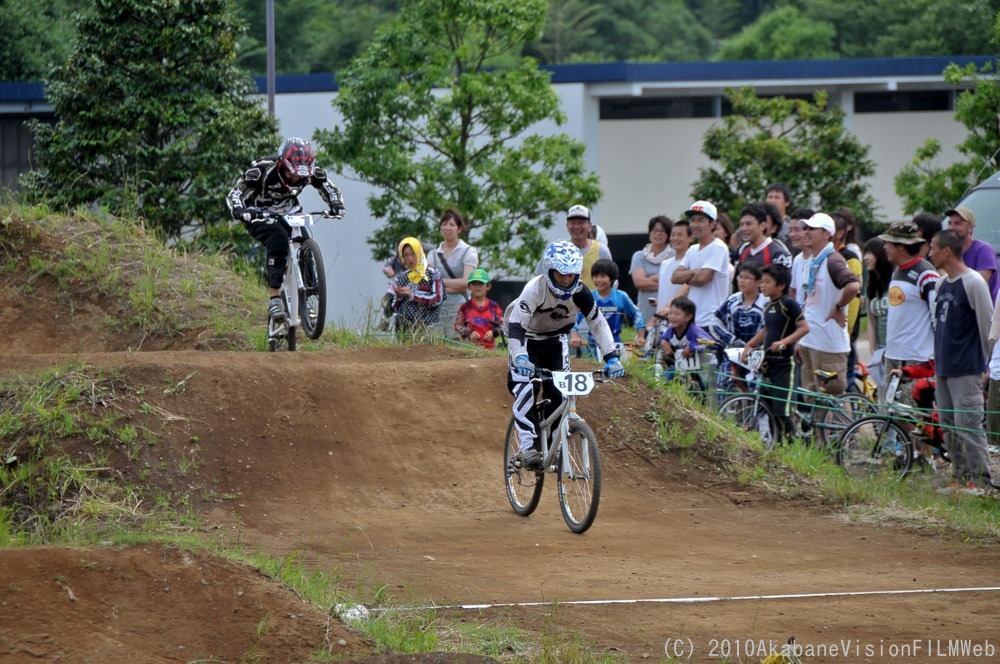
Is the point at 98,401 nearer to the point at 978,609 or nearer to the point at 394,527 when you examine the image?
the point at 394,527

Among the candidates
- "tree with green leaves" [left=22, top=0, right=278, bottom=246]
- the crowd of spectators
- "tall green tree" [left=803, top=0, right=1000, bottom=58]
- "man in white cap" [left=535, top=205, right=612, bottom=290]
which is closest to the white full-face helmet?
the crowd of spectators

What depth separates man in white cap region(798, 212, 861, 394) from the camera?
35.4ft

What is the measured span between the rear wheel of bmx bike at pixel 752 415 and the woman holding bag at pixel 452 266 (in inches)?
121

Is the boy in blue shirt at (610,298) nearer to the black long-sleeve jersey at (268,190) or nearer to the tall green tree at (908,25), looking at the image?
the black long-sleeve jersey at (268,190)

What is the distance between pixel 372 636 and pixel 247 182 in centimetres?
629

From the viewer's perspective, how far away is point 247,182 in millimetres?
10961

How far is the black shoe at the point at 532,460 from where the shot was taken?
854 cm

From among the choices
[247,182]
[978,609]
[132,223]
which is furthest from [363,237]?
[978,609]

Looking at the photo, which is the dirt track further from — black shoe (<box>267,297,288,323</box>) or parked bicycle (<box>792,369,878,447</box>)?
parked bicycle (<box>792,369,878,447</box>)

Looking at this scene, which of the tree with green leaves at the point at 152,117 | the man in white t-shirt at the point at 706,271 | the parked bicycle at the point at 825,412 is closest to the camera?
the parked bicycle at the point at 825,412

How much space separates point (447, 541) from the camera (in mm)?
8094

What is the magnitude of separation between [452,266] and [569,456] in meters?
4.72

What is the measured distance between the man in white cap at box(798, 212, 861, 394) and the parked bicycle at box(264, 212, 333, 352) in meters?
4.50

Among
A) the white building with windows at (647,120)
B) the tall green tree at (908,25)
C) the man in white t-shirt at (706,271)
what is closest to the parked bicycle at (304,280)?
the man in white t-shirt at (706,271)
